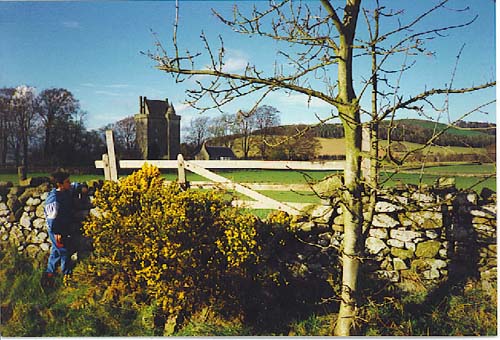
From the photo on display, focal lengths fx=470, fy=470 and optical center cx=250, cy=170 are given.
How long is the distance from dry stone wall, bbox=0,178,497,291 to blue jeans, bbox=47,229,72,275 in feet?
1.65

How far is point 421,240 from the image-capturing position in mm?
3521

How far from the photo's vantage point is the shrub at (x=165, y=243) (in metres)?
3.22

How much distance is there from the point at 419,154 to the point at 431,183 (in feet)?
1.09

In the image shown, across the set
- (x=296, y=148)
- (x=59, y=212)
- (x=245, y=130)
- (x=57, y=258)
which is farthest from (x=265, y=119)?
(x=57, y=258)

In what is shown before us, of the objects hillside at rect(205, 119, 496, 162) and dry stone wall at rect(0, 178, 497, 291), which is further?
dry stone wall at rect(0, 178, 497, 291)

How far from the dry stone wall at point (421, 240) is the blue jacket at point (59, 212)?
0.56ft

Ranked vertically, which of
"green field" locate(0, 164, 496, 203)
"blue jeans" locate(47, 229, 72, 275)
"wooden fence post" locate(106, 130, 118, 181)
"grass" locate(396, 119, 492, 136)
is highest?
"grass" locate(396, 119, 492, 136)

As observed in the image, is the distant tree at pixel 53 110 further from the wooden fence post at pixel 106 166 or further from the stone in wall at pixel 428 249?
the stone in wall at pixel 428 249

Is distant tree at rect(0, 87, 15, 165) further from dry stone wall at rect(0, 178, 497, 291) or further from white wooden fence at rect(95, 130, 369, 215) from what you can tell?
white wooden fence at rect(95, 130, 369, 215)

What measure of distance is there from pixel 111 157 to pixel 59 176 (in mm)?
459

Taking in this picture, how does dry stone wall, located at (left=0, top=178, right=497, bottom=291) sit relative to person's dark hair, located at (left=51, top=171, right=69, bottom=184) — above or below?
below

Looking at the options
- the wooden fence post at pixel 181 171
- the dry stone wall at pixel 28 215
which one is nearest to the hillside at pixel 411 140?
the wooden fence post at pixel 181 171

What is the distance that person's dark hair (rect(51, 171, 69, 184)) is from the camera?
3.59m

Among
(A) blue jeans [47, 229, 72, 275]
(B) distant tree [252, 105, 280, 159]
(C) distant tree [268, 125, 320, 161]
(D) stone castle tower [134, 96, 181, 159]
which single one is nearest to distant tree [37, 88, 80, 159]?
(D) stone castle tower [134, 96, 181, 159]
